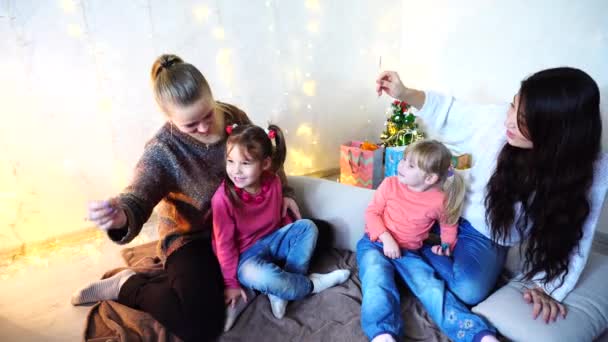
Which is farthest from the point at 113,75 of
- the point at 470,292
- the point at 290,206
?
the point at 470,292

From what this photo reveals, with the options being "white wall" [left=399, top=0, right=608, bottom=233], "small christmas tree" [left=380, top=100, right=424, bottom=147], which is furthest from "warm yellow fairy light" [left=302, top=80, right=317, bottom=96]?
"white wall" [left=399, top=0, right=608, bottom=233]

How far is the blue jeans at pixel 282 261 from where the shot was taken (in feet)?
4.05

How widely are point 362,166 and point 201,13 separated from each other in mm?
1212

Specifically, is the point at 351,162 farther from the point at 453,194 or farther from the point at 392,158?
the point at 453,194

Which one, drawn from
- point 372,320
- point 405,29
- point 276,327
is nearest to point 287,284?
point 276,327

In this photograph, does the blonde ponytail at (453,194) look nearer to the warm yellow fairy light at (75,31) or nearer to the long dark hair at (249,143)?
the long dark hair at (249,143)

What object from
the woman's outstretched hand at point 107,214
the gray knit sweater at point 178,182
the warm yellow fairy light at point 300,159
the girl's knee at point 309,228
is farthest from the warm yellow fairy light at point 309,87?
the woman's outstretched hand at point 107,214

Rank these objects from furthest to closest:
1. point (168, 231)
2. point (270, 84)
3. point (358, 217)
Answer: point (270, 84) → point (358, 217) → point (168, 231)

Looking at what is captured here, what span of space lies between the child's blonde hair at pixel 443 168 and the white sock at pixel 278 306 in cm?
64

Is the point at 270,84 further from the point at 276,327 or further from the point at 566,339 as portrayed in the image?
A: the point at 566,339

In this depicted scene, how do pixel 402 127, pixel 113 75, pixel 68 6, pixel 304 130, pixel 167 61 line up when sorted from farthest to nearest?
pixel 304 130 → pixel 402 127 → pixel 113 75 → pixel 68 6 → pixel 167 61

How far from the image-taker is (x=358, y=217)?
1.55 m

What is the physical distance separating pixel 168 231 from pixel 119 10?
1056mm

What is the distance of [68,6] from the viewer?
1.59m
